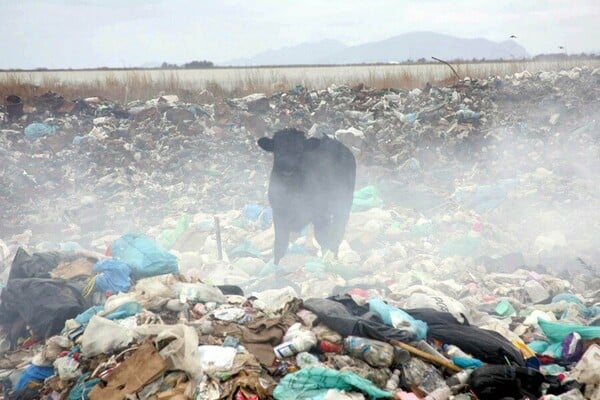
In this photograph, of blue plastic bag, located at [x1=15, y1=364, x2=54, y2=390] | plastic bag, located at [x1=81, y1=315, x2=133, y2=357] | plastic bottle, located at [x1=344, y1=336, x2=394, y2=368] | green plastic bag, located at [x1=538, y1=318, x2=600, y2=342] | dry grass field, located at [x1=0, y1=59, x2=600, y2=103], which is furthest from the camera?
dry grass field, located at [x1=0, y1=59, x2=600, y2=103]

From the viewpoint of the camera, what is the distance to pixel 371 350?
10.7ft

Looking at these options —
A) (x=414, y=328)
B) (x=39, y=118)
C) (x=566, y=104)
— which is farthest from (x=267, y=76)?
(x=414, y=328)

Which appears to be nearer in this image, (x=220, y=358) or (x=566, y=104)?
(x=220, y=358)

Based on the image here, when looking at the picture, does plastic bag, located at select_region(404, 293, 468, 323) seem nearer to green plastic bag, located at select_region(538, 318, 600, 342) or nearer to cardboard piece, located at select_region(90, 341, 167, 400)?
green plastic bag, located at select_region(538, 318, 600, 342)

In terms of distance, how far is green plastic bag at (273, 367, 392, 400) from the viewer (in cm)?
299

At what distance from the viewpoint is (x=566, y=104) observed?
11.7 m

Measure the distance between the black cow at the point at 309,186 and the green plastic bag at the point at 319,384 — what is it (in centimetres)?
286

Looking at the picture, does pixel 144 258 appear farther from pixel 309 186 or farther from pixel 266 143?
pixel 309 186

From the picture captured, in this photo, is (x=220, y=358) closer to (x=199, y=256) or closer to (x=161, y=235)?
(x=199, y=256)

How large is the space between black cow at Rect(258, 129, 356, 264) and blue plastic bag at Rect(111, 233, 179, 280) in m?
1.36

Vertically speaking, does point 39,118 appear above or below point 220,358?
above

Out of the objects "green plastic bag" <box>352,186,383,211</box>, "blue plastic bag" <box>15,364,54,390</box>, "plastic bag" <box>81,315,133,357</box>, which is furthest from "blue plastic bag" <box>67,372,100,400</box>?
"green plastic bag" <box>352,186,383,211</box>

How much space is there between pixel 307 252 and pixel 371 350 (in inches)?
126

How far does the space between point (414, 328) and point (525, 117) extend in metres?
9.00
